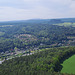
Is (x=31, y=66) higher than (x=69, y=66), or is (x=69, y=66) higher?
(x=31, y=66)

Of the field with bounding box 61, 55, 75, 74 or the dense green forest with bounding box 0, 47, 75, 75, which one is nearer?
the dense green forest with bounding box 0, 47, 75, 75

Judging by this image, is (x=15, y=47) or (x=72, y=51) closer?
(x=72, y=51)

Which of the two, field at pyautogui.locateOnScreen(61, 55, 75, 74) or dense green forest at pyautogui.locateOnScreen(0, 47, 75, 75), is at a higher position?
dense green forest at pyautogui.locateOnScreen(0, 47, 75, 75)

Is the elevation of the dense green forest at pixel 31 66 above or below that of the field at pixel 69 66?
above

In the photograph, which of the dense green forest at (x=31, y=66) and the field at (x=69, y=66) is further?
the field at (x=69, y=66)

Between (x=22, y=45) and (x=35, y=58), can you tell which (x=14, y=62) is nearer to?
(x=35, y=58)

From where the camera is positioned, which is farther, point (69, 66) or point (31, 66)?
point (69, 66)

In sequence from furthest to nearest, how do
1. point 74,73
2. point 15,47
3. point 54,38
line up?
point 54,38, point 15,47, point 74,73

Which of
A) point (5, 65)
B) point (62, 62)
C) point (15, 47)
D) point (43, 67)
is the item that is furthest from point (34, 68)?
point (15, 47)
